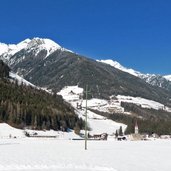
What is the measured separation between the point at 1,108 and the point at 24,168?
156m

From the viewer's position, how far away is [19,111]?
190 meters

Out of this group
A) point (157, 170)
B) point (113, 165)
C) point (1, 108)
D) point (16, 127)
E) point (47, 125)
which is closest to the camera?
point (157, 170)

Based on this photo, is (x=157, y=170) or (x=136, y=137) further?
(x=136, y=137)

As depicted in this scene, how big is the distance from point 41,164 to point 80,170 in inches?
173

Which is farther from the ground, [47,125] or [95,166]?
[47,125]

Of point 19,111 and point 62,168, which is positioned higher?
point 19,111

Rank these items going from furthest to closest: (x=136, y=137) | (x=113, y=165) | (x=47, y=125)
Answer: (x=47, y=125)
(x=136, y=137)
(x=113, y=165)

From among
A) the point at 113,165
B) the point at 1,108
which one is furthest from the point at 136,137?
the point at 113,165

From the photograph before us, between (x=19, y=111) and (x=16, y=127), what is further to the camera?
(x=19, y=111)

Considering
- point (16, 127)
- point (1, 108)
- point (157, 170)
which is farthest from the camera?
point (1, 108)

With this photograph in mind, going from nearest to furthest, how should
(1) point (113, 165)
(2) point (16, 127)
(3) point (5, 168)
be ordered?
(3) point (5, 168) → (1) point (113, 165) → (2) point (16, 127)

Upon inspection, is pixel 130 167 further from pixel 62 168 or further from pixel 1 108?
pixel 1 108

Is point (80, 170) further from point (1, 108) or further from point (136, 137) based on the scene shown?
point (1, 108)

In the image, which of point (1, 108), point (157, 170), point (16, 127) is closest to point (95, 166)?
point (157, 170)
